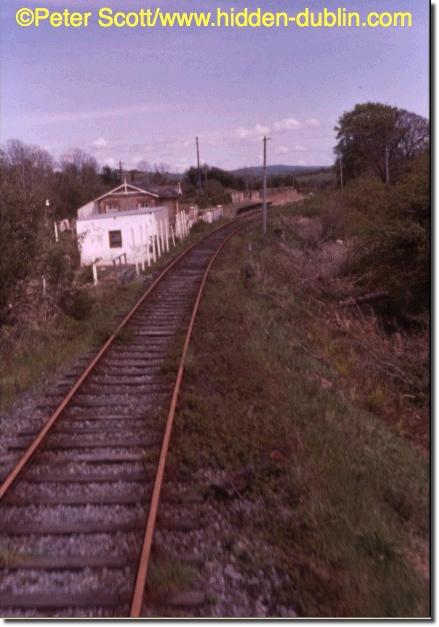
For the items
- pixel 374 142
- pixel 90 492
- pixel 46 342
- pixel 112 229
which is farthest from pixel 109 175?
pixel 90 492

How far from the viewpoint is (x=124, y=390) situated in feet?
28.3

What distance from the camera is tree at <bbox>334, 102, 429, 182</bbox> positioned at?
1492 cm

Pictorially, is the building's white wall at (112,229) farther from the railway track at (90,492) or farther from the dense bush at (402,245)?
the railway track at (90,492)

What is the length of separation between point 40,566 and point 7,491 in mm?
1223

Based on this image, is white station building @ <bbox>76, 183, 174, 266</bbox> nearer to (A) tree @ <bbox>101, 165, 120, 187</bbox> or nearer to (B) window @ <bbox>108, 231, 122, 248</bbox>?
(B) window @ <bbox>108, 231, 122, 248</bbox>

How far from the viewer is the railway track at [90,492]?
4332 mm

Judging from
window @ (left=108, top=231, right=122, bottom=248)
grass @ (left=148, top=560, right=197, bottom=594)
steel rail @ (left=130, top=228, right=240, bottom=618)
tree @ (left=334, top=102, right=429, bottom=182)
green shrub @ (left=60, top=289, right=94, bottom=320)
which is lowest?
grass @ (left=148, top=560, right=197, bottom=594)

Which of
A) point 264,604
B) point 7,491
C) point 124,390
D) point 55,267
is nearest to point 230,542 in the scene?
point 264,604

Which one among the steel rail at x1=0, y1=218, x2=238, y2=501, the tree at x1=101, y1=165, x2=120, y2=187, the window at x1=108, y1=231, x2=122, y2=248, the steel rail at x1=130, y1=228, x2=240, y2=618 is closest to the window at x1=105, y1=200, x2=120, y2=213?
the window at x1=108, y1=231, x2=122, y2=248

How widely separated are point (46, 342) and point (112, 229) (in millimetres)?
18662

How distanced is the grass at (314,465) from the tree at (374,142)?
20.8 feet

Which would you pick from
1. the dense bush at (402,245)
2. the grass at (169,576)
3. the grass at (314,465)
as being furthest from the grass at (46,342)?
the dense bush at (402,245)

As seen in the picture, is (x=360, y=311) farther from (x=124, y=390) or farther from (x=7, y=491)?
(x=7, y=491)

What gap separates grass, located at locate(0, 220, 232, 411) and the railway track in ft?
2.09
